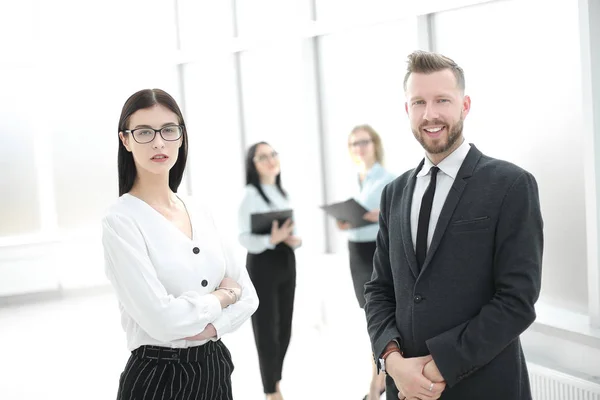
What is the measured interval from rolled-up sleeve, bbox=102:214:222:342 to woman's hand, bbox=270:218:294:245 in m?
2.21

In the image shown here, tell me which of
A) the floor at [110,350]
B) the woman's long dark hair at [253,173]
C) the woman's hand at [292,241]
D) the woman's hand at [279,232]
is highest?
the woman's long dark hair at [253,173]

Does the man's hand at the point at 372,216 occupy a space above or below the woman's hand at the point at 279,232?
above

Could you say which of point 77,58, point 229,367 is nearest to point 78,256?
point 77,58

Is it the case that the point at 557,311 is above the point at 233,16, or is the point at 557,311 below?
below

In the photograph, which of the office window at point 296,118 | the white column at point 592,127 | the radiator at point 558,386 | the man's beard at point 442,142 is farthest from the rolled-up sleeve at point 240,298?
the office window at point 296,118

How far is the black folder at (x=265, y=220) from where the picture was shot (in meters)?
4.32

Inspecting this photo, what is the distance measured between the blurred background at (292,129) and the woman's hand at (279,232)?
80cm

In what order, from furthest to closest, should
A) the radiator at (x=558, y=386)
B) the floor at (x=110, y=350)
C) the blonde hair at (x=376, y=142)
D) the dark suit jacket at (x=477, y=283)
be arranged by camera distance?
1. the floor at (x=110, y=350)
2. the blonde hair at (x=376, y=142)
3. the radiator at (x=558, y=386)
4. the dark suit jacket at (x=477, y=283)

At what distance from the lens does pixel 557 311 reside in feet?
12.1

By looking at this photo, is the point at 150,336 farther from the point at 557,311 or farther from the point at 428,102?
the point at 557,311

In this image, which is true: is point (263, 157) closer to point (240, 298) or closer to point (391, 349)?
point (240, 298)

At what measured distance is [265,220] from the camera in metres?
4.41

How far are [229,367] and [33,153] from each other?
11.3 ft

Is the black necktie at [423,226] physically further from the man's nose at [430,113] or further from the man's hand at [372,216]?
the man's hand at [372,216]
